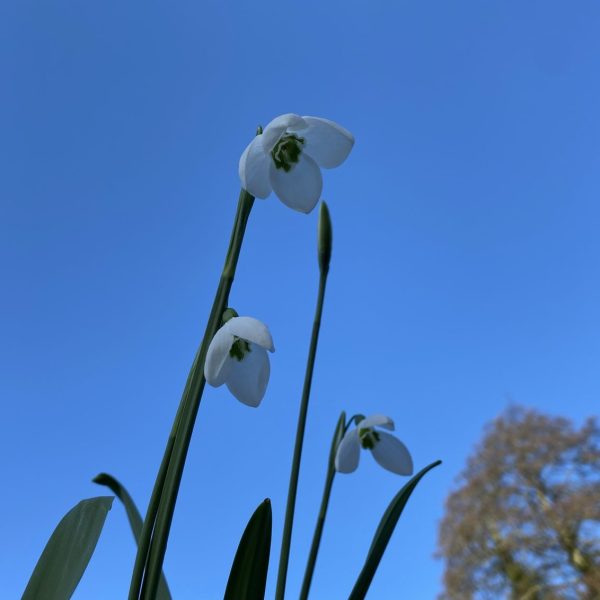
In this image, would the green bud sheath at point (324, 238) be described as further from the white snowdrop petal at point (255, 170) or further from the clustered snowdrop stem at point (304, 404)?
the white snowdrop petal at point (255, 170)

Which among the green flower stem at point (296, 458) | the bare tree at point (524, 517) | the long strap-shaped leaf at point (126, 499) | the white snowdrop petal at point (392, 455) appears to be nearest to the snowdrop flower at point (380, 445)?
the white snowdrop petal at point (392, 455)

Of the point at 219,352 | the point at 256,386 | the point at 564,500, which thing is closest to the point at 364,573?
the point at 256,386

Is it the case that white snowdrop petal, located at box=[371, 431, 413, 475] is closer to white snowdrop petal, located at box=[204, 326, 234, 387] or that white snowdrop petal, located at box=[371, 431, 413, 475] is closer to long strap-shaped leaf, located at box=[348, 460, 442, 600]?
long strap-shaped leaf, located at box=[348, 460, 442, 600]

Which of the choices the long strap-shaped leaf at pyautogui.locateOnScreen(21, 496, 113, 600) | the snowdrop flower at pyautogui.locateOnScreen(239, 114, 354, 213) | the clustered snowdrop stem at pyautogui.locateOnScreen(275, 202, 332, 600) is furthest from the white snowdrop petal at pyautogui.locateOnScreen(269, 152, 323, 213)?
the long strap-shaped leaf at pyautogui.locateOnScreen(21, 496, 113, 600)

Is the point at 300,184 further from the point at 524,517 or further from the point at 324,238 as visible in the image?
the point at 524,517

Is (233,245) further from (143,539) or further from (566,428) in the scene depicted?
(566,428)

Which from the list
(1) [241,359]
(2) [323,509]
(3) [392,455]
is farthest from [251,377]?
(3) [392,455]
